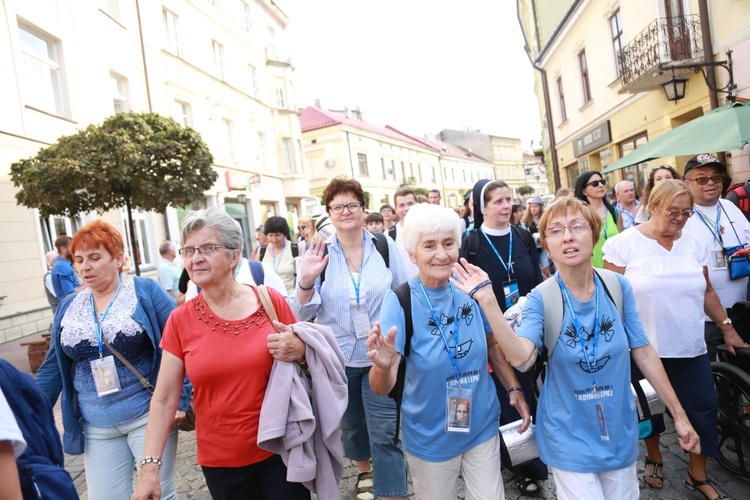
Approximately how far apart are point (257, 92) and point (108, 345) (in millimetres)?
23859

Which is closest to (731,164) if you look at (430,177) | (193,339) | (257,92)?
(193,339)

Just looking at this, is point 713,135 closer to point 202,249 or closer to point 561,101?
point 202,249

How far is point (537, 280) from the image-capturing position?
367 cm

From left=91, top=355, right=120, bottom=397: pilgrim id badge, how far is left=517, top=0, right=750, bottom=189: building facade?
10142mm

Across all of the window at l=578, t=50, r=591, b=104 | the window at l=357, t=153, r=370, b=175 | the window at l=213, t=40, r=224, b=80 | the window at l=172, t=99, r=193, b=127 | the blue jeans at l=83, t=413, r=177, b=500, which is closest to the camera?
the blue jeans at l=83, t=413, r=177, b=500

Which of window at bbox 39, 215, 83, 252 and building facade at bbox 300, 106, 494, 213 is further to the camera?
building facade at bbox 300, 106, 494, 213

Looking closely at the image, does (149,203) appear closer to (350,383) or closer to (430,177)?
(350,383)

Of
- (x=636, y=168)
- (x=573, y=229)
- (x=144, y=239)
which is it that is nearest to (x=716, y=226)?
(x=573, y=229)

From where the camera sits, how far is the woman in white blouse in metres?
2.82

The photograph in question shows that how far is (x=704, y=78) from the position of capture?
31.3 feet

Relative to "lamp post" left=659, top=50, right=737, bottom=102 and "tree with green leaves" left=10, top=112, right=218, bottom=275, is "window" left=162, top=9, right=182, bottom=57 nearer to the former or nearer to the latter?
"tree with green leaves" left=10, top=112, right=218, bottom=275

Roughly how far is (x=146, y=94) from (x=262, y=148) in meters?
8.61

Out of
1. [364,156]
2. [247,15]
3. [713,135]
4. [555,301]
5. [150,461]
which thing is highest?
[247,15]

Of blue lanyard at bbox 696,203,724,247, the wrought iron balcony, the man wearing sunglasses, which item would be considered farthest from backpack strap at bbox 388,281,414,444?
the wrought iron balcony
